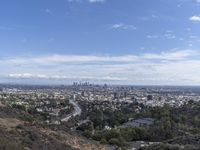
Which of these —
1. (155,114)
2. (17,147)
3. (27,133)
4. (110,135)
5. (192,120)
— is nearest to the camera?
(17,147)

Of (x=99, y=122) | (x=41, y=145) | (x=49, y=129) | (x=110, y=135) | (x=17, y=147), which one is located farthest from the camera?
(x=99, y=122)

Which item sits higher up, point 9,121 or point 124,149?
point 9,121

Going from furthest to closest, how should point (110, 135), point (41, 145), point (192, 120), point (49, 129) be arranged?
point (192, 120), point (110, 135), point (49, 129), point (41, 145)

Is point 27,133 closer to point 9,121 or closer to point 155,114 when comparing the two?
point 9,121

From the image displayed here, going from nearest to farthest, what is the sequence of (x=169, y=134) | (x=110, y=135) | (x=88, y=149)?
(x=88, y=149) → (x=110, y=135) → (x=169, y=134)

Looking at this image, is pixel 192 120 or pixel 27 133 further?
pixel 192 120

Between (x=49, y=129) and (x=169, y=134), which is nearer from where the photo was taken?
(x=49, y=129)

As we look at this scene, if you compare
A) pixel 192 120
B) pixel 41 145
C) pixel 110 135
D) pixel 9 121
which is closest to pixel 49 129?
pixel 9 121

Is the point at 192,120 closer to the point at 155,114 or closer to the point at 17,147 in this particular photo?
the point at 155,114

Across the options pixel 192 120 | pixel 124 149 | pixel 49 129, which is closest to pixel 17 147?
pixel 49 129
